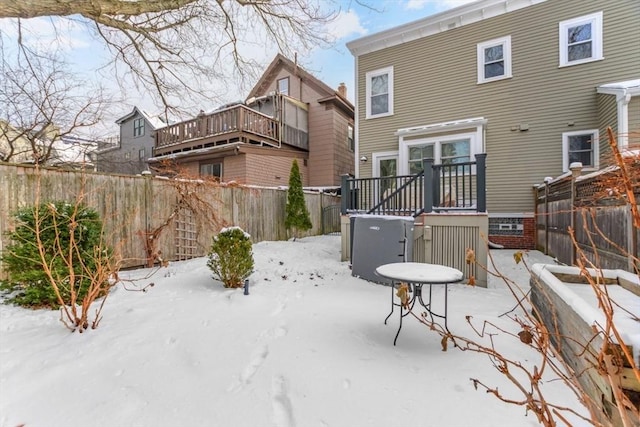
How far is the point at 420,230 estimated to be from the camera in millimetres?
5598

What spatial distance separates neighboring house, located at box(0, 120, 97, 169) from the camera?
24.5ft

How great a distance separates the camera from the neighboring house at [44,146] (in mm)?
7465

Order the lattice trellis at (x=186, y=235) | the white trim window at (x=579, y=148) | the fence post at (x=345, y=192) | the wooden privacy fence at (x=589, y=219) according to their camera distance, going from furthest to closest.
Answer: the white trim window at (x=579, y=148) → the fence post at (x=345, y=192) → the lattice trellis at (x=186, y=235) → the wooden privacy fence at (x=589, y=219)

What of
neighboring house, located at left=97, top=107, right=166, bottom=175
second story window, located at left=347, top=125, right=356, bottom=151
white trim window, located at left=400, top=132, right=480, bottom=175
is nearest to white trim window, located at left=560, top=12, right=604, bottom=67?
white trim window, located at left=400, top=132, right=480, bottom=175

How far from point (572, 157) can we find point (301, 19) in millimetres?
7711

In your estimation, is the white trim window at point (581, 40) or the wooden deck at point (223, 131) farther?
the wooden deck at point (223, 131)

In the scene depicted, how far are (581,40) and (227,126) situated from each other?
11180mm

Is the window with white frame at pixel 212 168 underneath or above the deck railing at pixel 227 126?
underneath

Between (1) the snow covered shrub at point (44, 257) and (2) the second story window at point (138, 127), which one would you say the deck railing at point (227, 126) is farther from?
(1) the snow covered shrub at point (44, 257)

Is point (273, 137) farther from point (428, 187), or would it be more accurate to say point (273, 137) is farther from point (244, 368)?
point (244, 368)

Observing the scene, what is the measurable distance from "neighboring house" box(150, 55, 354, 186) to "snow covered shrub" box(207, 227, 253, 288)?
7.24 metres

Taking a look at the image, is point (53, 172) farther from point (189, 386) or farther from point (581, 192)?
point (581, 192)

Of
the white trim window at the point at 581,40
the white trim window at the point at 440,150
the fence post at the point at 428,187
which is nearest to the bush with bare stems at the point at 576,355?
the fence post at the point at 428,187

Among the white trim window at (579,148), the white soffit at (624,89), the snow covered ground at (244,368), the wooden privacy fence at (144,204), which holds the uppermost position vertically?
the white soffit at (624,89)
